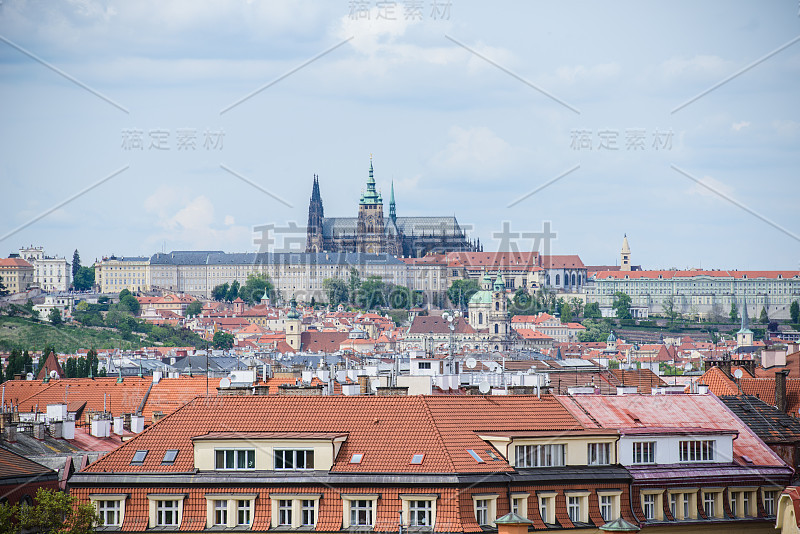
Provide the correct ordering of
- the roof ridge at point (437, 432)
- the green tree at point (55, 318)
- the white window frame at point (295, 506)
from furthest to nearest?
the green tree at point (55, 318) < the white window frame at point (295, 506) < the roof ridge at point (437, 432)

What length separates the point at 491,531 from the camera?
25469 millimetres

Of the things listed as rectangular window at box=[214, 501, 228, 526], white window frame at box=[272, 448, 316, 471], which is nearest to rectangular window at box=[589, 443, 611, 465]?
white window frame at box=[272, 448, 316, 471]

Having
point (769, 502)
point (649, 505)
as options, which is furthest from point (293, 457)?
point (769, 502)

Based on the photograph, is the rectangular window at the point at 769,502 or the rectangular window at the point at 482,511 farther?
the rectangular window at the point at 769,502

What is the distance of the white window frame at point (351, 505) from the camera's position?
26172mm

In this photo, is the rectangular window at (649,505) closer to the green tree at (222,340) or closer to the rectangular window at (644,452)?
the rectangular window at (644,452)

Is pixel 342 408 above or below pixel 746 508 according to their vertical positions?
above

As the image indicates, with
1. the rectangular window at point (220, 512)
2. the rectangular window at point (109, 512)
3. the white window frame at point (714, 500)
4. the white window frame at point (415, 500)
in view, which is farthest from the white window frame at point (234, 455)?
the white window frame at point (714, 500)

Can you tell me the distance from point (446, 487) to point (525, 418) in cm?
364

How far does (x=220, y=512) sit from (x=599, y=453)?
639 centimetres

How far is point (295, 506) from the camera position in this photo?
26.6 m

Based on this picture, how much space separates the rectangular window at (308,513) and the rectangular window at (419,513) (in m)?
1.56

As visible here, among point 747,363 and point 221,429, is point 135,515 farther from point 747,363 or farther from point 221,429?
point 747,363

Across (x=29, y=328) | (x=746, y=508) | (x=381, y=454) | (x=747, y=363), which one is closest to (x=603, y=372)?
(x=747, y=363)
